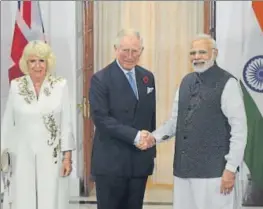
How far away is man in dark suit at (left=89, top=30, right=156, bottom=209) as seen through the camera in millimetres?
2477

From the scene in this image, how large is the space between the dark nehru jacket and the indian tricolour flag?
2.68 feet

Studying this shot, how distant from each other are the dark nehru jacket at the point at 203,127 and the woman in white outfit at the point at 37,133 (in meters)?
0.57

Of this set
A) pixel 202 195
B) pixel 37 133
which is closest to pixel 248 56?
pixel 202 195

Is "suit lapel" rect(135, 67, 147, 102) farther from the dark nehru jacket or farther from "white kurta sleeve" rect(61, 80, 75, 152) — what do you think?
"white kurta sleeve" rect(61, 80, 75, 152)

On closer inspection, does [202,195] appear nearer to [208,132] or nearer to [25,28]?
[208,132]

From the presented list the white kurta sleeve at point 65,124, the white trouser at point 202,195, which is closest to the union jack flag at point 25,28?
the white kurta sleeve at point 65,124

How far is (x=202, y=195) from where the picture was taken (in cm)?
239

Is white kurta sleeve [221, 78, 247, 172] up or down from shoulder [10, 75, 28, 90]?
down

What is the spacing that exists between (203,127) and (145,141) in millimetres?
292

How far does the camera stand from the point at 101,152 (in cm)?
255

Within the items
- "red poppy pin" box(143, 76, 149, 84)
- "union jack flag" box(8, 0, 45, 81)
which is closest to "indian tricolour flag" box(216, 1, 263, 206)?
"red poppy pin" box(143, 76, 149, 84)

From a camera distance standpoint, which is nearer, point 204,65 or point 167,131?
point 204,65

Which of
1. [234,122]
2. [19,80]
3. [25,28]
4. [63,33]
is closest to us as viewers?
[234,122]

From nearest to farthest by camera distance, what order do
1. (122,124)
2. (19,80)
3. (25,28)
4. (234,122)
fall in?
(234,122), (122,124), (19,80), (25,28)
